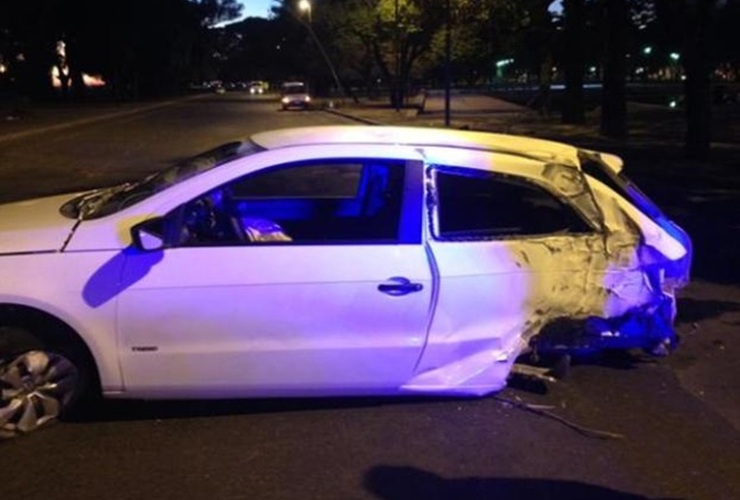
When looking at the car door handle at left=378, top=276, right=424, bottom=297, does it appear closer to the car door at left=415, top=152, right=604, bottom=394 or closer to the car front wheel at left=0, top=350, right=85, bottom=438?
the car door at left=415, top=152, right=604, bottom=394

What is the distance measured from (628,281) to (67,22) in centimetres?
6666

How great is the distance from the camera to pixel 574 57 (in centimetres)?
3350

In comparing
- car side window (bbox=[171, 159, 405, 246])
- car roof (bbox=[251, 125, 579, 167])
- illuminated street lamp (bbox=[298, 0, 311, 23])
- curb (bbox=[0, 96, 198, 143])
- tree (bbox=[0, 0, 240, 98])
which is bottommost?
curb (bbox=[0, 96, 198, 143])

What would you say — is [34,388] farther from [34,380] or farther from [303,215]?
[303,215]

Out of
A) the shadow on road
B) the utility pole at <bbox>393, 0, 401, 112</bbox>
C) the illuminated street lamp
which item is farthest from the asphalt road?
the illuminated street lamp

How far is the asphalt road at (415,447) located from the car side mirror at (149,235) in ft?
3.20

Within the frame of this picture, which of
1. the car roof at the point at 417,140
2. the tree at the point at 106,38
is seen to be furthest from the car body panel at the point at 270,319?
the tree at the point at 106,38

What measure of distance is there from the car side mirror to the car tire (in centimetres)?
63

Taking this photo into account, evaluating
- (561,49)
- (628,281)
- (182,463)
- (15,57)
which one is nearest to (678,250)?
(628,281)

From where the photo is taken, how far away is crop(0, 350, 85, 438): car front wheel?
14.6 ft

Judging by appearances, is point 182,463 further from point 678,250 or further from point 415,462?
point 678,250

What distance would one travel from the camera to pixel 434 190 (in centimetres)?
477

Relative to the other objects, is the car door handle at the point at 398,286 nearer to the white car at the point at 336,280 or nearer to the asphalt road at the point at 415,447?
the white car at the point at 336,280

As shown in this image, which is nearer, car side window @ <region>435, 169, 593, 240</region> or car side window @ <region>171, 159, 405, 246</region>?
car side window @ <region>171, 159, 405, 246</region>
